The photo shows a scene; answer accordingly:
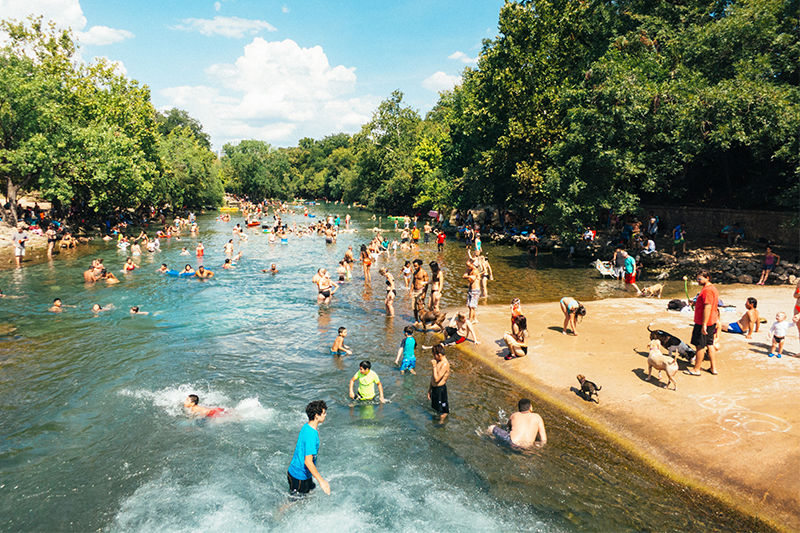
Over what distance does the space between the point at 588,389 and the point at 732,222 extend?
961 inches

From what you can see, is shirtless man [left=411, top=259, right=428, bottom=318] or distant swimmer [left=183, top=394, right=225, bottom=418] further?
shirtless man [left=411, top=259, right=428, bottom=318]

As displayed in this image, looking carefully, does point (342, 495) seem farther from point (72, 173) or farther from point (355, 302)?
point (72, 173)

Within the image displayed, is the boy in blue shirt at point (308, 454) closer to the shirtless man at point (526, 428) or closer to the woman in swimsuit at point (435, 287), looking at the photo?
the shirtless man at point (526, 428)

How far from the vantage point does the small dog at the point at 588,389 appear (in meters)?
10.5

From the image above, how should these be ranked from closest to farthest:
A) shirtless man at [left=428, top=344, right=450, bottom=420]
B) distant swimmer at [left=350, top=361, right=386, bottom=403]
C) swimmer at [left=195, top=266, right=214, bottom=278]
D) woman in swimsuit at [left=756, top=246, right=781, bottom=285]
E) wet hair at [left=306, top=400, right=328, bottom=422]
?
wet hair at [left=306, top=400, right=328, bottom=422] → shirtless man at [left=428, top=344, right=450, bottom=420] → distant swimmer at [left=350, top=361, right=386, bottom=403] → woman in swimsuit at [left=756, top=246, right=781, bottom=285] → swimmer at [left=195, top=266, right=214, bottom=278]

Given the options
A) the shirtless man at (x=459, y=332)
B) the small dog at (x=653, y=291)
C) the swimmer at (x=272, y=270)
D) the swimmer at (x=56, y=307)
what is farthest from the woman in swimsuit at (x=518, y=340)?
the swimmer at (x=56, y=307)

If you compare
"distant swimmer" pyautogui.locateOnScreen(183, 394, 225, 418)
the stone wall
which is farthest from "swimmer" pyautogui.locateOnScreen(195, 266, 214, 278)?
the stone wall

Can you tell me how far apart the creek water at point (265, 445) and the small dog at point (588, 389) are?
0.85 metres

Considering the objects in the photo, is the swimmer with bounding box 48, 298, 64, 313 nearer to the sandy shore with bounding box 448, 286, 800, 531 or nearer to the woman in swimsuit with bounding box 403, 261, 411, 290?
the woman in swimsuit with bounding box 403, 261, 411, 290

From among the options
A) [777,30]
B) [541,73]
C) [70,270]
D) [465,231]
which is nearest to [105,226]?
[70,270]

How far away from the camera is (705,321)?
406 inches

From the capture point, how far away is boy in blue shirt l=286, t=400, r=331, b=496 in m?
6.98

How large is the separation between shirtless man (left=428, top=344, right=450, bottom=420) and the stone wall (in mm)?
20664

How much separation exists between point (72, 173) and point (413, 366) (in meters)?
37.3
